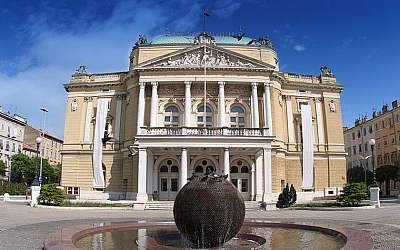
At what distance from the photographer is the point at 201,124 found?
41.0m

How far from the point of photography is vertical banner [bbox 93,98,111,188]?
4172cm

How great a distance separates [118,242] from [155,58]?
98.7 ft

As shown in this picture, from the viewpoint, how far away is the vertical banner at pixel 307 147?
4162cm

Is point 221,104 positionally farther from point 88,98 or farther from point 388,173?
point 388,173

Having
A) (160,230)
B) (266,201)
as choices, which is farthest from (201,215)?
(266,201)

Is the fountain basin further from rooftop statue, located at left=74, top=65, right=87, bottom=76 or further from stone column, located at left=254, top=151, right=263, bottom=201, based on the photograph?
rooftop statue, located at left=74, top=65, right=87, bottom=76

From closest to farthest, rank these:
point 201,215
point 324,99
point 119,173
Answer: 1. point 201,215
2. point 119,173
3. point 324,99

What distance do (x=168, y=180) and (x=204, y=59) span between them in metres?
13.8

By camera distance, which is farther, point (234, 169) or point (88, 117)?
point (88, 117)

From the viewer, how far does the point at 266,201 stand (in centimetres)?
→ 3462

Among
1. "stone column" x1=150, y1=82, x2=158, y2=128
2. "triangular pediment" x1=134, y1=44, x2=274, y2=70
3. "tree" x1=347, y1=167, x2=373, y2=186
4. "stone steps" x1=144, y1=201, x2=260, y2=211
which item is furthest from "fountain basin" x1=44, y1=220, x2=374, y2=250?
"tree" x1=347, y1=167, x2=373, y2=186

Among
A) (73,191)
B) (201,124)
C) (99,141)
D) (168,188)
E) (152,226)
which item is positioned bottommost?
(152,226)

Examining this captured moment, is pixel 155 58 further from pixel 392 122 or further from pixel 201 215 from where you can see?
pixel 392 122

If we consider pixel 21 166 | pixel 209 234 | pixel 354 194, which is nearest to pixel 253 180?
pixel 354 194
